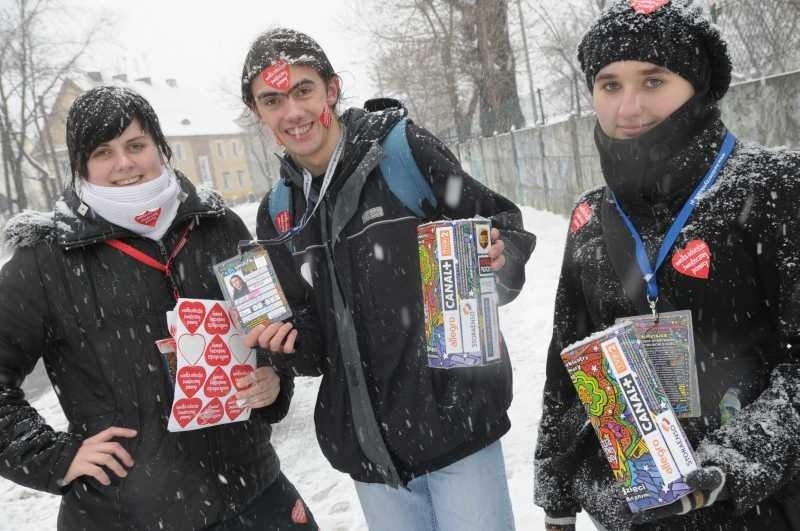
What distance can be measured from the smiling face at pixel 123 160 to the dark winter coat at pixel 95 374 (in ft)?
0.42

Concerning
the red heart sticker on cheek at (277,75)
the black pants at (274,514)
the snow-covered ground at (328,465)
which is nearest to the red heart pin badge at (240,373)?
the black pants at (274,514)

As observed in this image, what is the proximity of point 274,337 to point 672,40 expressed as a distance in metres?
1.41

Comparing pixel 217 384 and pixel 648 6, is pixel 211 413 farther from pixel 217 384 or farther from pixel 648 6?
pixel 648 6

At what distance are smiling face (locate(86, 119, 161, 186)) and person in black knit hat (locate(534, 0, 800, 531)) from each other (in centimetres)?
154

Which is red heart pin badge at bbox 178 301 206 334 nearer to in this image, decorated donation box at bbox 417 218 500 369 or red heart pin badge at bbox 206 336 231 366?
red heart pin badge at bbox 206 336 231 366

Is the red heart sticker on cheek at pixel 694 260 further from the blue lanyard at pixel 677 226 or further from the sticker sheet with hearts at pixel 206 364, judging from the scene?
the sticker sheet with hearts at pixel 206 364

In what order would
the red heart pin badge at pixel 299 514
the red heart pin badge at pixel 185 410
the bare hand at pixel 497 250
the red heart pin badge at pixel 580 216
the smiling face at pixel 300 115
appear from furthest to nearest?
the red heart pin badge at pixel 299 514, the smiling face at pixel 300 115, the red heart pin badge at pixel 185 410, the bare hand at pixel 497 250, the red heart pin badge at pixel 580 216

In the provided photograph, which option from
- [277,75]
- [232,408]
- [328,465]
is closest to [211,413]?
[232,408]

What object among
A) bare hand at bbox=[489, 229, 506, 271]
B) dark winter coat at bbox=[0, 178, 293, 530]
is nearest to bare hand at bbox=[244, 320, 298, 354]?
dark winter coat at bbox=[0, 178, 293, 530]

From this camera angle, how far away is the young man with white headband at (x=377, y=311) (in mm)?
1987

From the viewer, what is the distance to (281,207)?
7.32ft

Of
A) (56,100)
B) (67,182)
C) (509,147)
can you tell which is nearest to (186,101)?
(56,100)

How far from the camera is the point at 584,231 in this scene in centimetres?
173

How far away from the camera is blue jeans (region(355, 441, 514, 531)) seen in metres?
2.00
